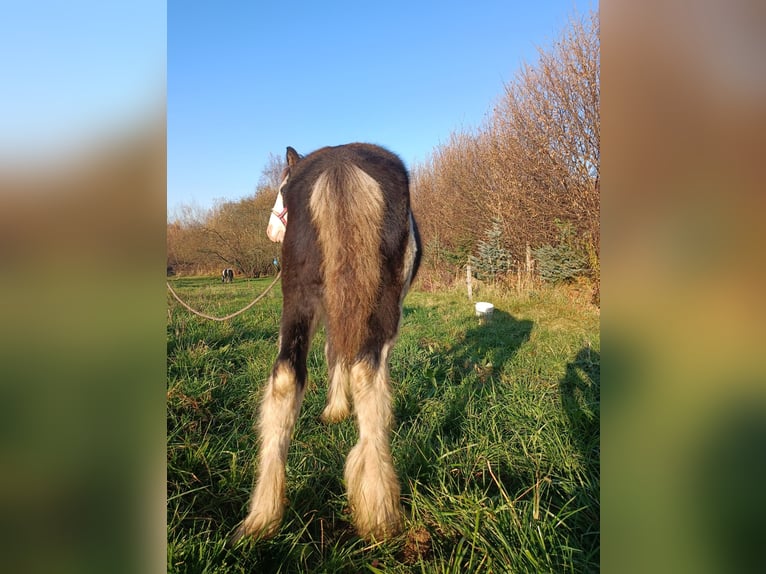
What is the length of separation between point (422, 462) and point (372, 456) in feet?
1.52

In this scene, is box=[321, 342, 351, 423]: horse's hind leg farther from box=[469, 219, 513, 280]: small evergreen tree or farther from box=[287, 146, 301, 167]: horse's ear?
box=[469, 219, 513, 280]: small evergreen tree

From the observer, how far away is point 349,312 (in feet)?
6.01

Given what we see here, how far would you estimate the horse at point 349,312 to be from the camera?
5.87 feet

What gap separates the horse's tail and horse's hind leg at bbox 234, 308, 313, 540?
236 millimetres

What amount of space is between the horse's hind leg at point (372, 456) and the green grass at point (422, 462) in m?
0.13

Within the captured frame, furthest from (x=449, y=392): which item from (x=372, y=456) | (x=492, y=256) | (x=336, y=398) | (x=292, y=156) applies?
(x=492, y=256)

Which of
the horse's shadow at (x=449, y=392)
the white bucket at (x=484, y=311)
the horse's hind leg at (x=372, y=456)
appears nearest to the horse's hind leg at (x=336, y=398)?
the horse's shadow at (x=449, y=392)

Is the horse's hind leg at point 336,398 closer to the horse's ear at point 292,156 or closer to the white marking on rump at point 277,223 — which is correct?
the white marking on rump at point 277,223

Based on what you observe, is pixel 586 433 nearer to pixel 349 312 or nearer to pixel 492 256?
pixel 349 312
